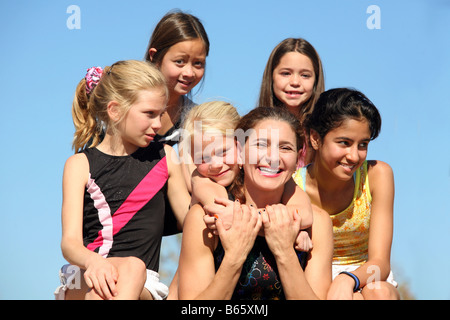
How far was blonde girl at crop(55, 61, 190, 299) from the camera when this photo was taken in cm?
439

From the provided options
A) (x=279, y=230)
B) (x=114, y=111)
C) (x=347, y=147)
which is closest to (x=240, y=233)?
(x=279, y=230)

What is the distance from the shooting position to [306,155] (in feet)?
17.8

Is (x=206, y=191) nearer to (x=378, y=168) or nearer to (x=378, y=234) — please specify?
(x=378, y=234)

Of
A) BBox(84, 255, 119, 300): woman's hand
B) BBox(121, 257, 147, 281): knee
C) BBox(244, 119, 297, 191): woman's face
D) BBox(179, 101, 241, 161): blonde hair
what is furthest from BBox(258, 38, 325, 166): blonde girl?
BBox(84, 255, 119, 300): woman's hand

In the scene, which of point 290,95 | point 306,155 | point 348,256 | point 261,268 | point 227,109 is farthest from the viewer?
point 290,95

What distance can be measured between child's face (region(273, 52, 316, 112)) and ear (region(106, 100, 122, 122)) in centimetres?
176

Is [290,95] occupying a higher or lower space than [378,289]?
higher

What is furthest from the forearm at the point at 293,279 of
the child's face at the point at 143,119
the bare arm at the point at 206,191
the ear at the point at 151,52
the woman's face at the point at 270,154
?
the ear at the point at 151,52

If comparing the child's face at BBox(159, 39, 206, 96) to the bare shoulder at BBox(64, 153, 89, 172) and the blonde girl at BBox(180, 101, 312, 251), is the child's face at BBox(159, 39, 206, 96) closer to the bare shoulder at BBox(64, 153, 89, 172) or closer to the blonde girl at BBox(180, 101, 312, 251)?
the blonde girl at BBox(180, 101, 312, 251)

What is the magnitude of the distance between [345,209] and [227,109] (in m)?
1.27

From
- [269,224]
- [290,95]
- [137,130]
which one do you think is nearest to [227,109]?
[137,130]

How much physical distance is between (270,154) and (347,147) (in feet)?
2.63

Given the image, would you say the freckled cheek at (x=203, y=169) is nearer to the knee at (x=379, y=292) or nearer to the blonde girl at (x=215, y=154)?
the blonde girl at (x=215, y=154)
